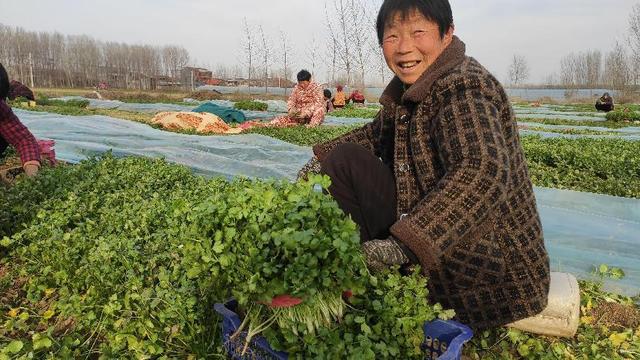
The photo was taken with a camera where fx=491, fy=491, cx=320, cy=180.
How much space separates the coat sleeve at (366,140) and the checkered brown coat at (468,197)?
46cm

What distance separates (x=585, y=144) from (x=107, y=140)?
7767 millimetres

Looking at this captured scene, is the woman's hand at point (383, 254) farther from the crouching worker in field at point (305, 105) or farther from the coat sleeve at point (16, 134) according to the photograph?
the crouching worker in field at point (305, 105)

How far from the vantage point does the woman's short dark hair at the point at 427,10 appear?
6.72 ft

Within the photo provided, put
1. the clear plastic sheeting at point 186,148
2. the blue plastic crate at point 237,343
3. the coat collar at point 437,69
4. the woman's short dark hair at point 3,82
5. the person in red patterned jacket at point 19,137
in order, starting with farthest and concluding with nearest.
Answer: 1. the clear plastic sheeting at point 186,148
2. the person in red patterned jacket at point 19,137
3. the woman's short dark hair at point 3,82
4. the coat collar at point 437,69
5. the blue plastic crate at point 237,343

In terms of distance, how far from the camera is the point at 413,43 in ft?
6.89

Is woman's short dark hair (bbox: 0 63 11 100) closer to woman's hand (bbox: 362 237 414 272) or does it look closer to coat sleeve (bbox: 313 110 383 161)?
coat sleeve (bbox: 313 110 383 161)

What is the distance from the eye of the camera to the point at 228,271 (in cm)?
154

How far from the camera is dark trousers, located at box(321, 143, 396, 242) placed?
2.12m

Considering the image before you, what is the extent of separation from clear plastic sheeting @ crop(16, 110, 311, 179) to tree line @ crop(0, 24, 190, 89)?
1611 inches

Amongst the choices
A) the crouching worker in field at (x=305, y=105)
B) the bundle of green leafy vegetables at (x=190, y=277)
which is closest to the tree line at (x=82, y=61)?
the crouching worker in field at (x=305, y=105)

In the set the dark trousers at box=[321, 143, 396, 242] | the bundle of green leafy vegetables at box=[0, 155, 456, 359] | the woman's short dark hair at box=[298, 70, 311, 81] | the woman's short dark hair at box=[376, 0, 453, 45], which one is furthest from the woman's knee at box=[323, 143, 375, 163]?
the woman's short dark hair at box=[298, 70, 311, 81]

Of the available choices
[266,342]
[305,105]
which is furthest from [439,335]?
[305,105]

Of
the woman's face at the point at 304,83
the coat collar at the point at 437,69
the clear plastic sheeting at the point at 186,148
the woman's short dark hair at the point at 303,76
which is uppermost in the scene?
the woman's short dark hair at the point at 303,76

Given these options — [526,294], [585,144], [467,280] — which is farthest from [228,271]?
[585,144]
